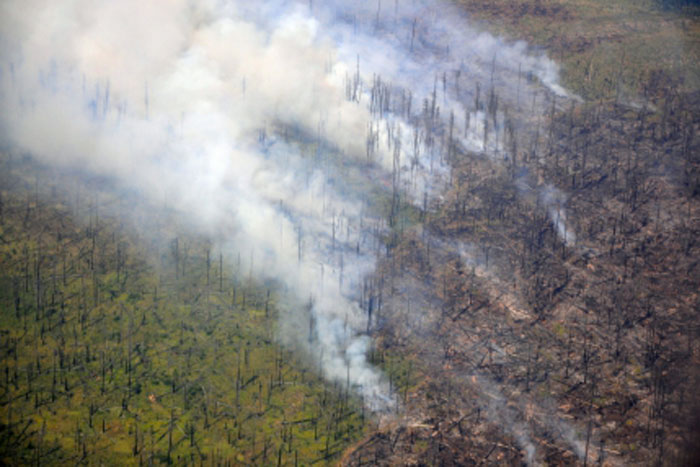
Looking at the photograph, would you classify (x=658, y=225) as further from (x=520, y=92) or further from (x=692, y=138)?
(x=520, y=92)

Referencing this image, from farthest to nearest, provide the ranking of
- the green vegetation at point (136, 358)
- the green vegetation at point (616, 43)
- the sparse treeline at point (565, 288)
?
1. the green vegetation at point (616, 43)
2. the sparse treeline at point (565, 288)
3. the green vegetation at point (136, 358)

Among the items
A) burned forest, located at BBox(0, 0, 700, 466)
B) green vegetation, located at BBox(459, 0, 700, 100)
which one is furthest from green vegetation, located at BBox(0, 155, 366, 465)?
green vegetation, located at BBox(459, 0, 700, 100)

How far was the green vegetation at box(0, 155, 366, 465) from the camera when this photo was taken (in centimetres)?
10781

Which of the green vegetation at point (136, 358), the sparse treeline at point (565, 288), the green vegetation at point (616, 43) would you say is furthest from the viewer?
the green vegetation at point (616, 43)

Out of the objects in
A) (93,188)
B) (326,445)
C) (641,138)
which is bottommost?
(326,445)

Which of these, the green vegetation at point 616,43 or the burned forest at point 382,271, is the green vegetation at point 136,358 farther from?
the green vegetation at point 616,43

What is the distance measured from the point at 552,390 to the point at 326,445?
3313cm

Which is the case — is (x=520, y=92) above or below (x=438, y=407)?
above

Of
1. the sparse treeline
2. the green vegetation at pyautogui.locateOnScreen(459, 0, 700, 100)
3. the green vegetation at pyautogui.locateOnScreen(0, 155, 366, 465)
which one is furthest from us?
the green vegetation at pyautogui.locateOnScreen(459, 0, 700, 100)

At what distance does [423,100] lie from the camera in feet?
577

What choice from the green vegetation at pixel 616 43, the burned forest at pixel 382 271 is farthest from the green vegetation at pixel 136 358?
the green vegetation at pixel 616 43

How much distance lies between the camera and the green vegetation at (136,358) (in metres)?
108

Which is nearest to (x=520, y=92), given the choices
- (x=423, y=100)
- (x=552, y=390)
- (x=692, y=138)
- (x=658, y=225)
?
(x=423, y=100)

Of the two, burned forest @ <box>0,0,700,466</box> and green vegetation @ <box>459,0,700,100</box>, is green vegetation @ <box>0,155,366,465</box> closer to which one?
burned forest @ <box>0,0,700,466</box>
